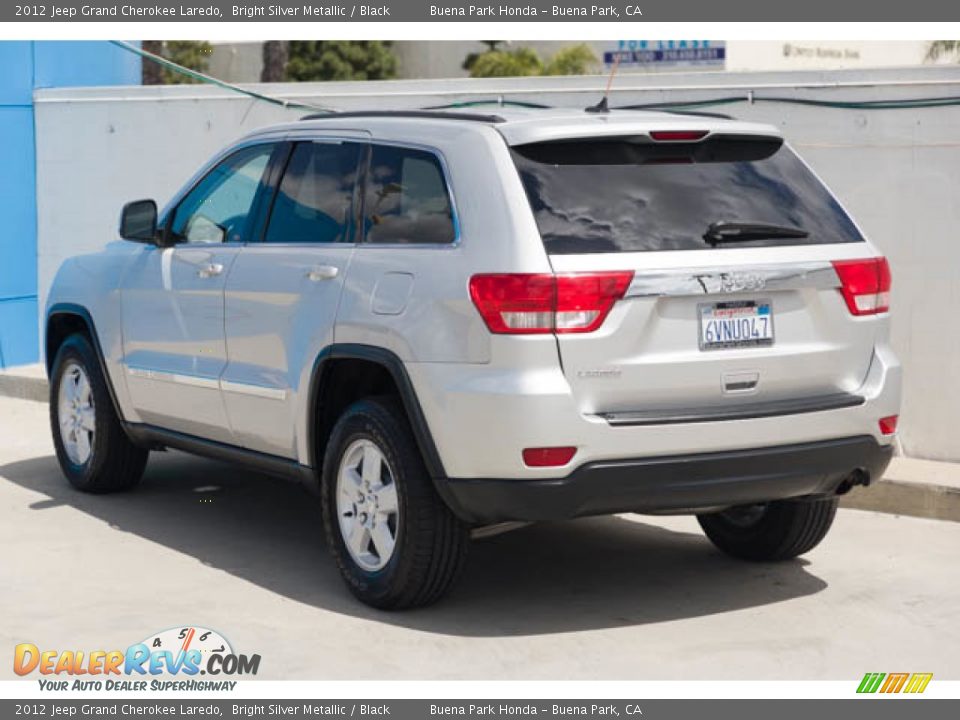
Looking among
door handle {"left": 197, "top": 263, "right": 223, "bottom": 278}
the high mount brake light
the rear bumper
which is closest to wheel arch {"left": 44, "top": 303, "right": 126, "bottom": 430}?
door handle {"left": 197, "top": 263, "right": 223, "bottom": 278}

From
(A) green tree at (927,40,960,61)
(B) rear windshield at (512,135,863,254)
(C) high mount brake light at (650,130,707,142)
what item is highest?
(A) green tree at (927,40,960,61)

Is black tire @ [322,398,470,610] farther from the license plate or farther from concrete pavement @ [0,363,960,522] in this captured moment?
concrete pavement @ [0,363,960,522]

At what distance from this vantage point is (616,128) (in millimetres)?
6125

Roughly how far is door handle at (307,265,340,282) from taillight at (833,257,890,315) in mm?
1925

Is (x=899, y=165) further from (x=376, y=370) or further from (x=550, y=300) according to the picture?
(x=550, y=300)

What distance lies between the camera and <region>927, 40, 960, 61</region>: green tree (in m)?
43.0

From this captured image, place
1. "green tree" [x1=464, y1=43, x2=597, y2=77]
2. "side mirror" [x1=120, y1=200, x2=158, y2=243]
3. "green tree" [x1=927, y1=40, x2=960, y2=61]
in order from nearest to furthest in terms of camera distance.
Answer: "side mirror" [x1=120, y1=200, x2=158, y2=243]
"green tree" [x1=927, y1=40, x2=960, y2=61]
"green tree" [x1=464, y1=43, x2=597, y2=77]

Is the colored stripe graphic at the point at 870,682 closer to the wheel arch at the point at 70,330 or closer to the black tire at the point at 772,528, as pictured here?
the black tire at the point at 772,528

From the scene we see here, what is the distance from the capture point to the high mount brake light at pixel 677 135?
6.19 m

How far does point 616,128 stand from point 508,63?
170 feet

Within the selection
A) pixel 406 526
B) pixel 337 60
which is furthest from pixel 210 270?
pixel 337 60

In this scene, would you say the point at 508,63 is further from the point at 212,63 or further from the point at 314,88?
the point at 314,88

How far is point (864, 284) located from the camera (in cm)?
634

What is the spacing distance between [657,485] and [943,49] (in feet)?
136
